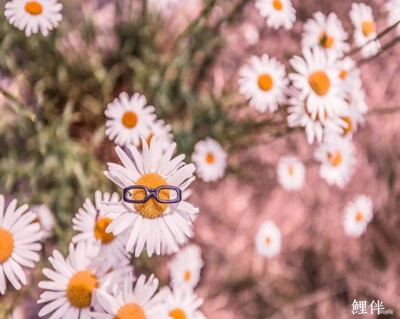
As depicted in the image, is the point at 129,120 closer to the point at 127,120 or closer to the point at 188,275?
the point at 127,120

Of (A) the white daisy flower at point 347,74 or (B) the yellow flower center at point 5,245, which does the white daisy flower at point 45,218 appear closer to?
(B) the yellow flower center at point 5,245

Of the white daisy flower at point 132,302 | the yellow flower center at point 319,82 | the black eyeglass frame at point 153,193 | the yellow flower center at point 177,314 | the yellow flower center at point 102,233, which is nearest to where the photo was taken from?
the black eyeglass frame at point 153,193

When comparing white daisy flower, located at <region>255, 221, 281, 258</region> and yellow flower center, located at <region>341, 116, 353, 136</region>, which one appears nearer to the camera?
yellow flower center, located at <region>341, 116, 353, 136</region>

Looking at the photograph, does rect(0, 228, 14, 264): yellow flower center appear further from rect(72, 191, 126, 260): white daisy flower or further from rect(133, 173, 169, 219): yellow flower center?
rect(133, 173, 169, 219): yellow flower center

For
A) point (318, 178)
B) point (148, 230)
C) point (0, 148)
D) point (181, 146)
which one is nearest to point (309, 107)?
point (181, 146)

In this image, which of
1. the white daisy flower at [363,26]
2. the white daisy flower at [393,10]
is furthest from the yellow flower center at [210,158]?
the white daisy flower at [393,10]

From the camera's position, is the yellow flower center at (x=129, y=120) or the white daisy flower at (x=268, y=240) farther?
the white daisy flower at (x=268, y=240)

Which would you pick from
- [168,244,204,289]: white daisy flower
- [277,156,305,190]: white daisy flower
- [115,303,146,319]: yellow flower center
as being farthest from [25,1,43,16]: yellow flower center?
[277,156,305,190]: white daisy flower

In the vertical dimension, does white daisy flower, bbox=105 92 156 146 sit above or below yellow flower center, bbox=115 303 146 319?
above
